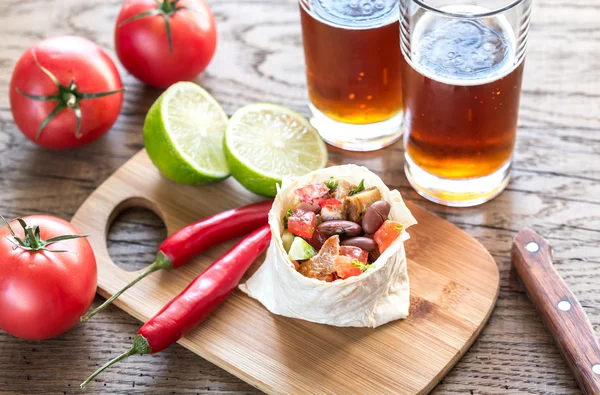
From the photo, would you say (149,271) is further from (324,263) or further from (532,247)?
(532,247)

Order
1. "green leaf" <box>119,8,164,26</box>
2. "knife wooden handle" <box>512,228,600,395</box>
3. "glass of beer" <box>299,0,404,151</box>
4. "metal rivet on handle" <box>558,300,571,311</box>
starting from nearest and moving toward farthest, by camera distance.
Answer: "knife wooden handle" <box>512,228,600,395</box>
"metal rivet on handle" <box>558,300,571,311</box>
"glass of beer" <box>299,0,404,151</box>
"green leaf" <box>119,8,164,26</box>

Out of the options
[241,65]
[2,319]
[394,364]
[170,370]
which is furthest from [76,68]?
[394,364]

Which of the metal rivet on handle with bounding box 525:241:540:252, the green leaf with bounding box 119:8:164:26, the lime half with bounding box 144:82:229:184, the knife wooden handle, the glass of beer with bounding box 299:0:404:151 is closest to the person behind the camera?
the knife wooden handle

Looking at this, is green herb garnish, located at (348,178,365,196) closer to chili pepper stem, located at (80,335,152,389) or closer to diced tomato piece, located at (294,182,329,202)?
diced tomato piece, located at (294,182,329,202)

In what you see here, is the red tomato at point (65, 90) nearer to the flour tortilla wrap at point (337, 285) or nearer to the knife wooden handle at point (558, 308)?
the flour tortilla wrap at point (337, 285)

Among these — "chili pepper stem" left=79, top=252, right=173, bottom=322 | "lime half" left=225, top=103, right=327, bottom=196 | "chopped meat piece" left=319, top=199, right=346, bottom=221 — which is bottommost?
"chili pepper stem" left=79, top=252, right=173, bottom=322

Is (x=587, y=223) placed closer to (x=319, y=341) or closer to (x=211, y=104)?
(x=319, y=341)

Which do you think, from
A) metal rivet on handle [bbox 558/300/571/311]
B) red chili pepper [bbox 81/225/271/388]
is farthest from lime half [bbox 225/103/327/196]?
metal rivet on handle [bbox 558/300/571/311]
